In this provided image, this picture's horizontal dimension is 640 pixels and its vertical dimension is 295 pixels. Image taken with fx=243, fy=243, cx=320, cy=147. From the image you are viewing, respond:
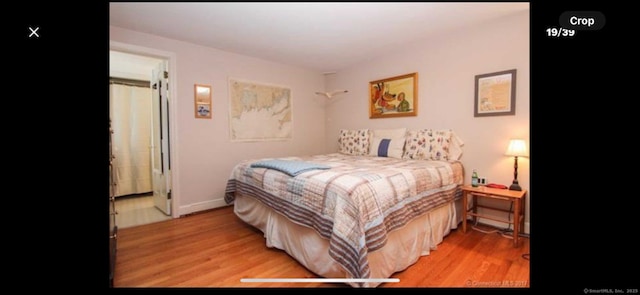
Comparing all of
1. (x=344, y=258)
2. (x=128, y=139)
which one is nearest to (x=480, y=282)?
(x=344, y=258)

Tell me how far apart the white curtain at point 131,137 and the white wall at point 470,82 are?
351 cm

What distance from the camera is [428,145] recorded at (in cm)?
259

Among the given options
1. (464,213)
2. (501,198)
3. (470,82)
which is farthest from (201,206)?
(470,82)

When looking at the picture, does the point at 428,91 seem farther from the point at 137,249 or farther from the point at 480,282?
the point at 137,249

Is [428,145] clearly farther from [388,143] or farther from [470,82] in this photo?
[470,82]

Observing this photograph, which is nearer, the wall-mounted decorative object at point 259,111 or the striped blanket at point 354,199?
the striped blanket at point 354,199

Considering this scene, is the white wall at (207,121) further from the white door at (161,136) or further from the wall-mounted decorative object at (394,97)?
the wall-mounted decorative object at (394,97)

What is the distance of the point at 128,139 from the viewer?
11.8ft

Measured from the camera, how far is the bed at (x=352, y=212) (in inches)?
52.3

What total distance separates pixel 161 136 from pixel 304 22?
81.4 inches

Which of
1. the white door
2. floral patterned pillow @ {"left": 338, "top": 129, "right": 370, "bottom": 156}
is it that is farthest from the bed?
floral patterned pillow @ {"left": 338, "top": 129, "right": 370, "bottom": 156}

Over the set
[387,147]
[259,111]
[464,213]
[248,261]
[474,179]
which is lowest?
[248,261]

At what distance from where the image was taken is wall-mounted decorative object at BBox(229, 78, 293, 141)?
307 cm

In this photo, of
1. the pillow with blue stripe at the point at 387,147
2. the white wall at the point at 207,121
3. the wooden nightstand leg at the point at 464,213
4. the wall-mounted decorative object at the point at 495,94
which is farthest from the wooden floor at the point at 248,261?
the wall-mounted decorative object at the point at 495,94
